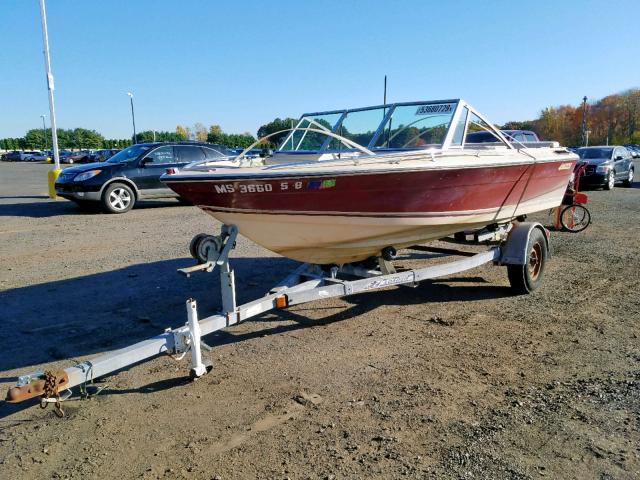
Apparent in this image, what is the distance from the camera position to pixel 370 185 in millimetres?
4496

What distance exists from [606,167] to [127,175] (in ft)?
51.9

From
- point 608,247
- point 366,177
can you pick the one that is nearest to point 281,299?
point 366,177

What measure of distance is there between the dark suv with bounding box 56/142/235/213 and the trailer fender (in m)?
8.02

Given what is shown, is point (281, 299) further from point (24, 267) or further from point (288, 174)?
point (24, 267)

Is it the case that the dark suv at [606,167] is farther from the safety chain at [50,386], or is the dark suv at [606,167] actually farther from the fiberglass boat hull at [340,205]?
the safety chain at [50,386]

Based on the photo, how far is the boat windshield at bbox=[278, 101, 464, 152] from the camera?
5645 millimetres

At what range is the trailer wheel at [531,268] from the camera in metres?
5.82

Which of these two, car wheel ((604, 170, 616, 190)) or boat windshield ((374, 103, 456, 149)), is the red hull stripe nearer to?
boat windshield ((374, 103, 456, 149))

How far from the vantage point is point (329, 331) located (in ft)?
16.0

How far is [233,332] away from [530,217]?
31.0ft

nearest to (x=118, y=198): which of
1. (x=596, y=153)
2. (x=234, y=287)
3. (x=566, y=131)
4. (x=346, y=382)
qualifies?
(x=234, y=287)

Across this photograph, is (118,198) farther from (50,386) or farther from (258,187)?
(50,386)

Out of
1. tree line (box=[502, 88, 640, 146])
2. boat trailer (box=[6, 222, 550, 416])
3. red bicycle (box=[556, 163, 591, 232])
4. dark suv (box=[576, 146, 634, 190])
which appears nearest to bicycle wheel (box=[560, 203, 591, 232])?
red bicycle (box=[556, 163, 591, 232])

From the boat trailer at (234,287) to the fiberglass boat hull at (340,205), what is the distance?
0.81ft
